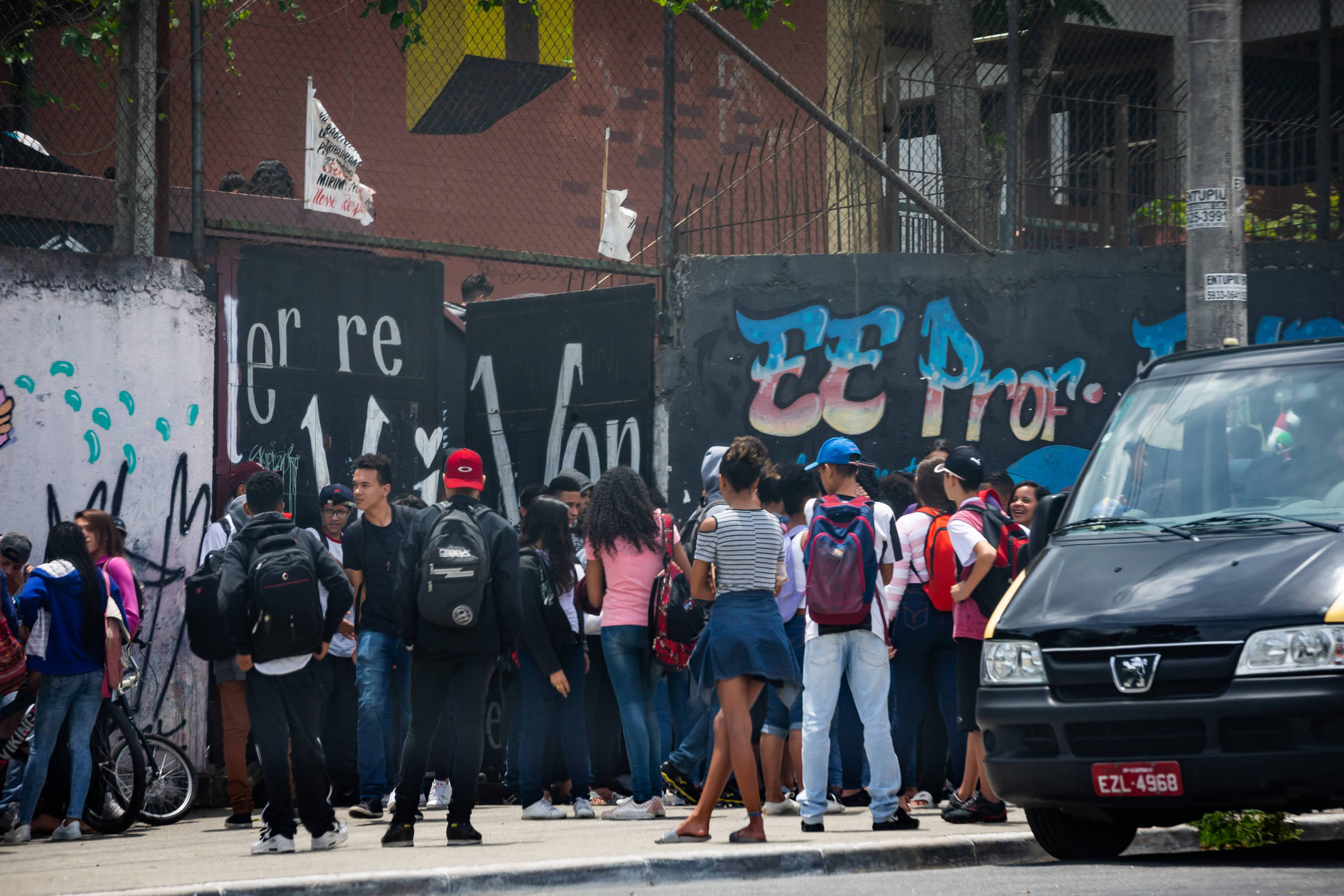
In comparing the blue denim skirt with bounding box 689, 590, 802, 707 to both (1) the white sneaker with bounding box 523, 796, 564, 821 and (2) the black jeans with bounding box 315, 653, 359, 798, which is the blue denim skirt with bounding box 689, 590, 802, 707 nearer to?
(1) the white sneaker with bounding box 523, 796, 564, 821

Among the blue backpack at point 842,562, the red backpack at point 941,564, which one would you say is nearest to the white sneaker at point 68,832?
the blue backpack at point 842,562

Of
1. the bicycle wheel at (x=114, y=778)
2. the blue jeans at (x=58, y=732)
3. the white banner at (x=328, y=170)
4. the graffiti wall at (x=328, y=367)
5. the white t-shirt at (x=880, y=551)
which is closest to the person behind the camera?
the white t-shirt at (x=880, y=551)

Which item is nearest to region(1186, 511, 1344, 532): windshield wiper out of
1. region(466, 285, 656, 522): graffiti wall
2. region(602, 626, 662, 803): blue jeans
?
region(602, 626, 662, 803): blue jeans

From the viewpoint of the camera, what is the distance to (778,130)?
13.2 metres

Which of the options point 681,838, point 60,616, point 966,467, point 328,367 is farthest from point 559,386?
point 681,838

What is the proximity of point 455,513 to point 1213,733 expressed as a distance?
12.0 feet

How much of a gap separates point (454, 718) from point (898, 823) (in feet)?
7.29

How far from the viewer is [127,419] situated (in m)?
10.5

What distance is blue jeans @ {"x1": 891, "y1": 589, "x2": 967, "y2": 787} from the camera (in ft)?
28.5

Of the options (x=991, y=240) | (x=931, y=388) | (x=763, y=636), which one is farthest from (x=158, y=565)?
(x=991, y=240)

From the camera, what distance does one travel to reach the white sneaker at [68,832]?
353 inches

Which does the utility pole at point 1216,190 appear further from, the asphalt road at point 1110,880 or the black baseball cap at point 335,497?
the black baseball cap at point 335,497

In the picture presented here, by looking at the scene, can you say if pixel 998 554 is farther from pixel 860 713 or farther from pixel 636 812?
pixel 636 812

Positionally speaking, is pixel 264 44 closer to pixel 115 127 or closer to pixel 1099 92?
pixel 115 127
